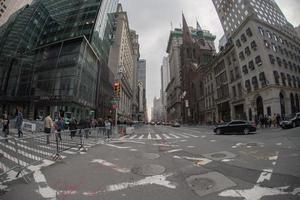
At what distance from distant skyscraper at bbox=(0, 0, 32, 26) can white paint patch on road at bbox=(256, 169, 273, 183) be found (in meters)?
131

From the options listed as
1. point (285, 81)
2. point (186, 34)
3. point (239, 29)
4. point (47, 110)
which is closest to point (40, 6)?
point (47, 110)

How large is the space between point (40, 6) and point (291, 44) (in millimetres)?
60012

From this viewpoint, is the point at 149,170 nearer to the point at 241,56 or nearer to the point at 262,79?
the point at 262,79

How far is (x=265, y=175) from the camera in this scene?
5465mm

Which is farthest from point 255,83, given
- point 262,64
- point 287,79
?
point 287,79

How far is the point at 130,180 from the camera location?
17.9 feet

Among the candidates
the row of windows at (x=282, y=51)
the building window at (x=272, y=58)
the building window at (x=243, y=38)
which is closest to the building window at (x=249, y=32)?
the building window at (x=243, y=38)

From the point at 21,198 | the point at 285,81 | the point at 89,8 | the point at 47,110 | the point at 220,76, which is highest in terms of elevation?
the point at 89,8

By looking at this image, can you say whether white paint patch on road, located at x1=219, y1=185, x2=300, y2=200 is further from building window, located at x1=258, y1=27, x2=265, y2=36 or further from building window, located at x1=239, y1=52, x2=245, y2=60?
building window, located at x1=239, y1=52, x2=245, y2=60

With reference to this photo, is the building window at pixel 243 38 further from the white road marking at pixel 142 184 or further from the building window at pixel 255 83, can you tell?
the white road marking at pixel 142 184

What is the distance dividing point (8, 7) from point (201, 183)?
141 metres

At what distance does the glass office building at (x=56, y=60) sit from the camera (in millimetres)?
35969

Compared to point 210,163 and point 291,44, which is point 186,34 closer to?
point 291,44

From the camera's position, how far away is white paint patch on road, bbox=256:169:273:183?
16.8 ft
